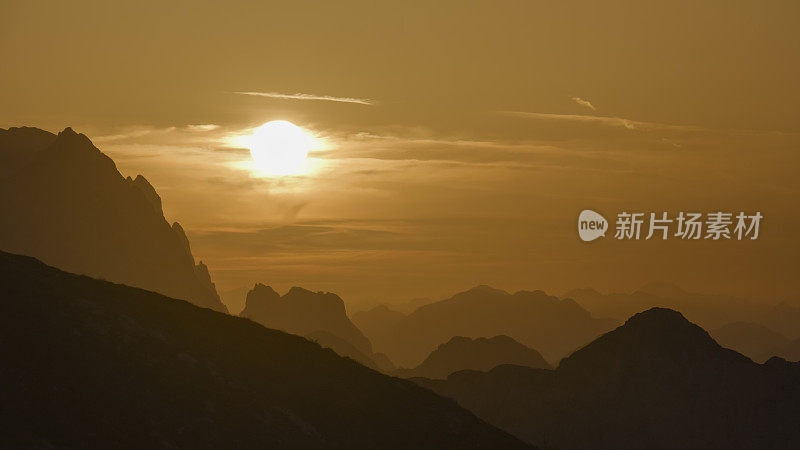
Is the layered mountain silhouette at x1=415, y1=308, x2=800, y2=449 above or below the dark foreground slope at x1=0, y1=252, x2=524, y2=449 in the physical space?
below

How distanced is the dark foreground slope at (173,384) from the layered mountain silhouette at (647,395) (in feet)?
331

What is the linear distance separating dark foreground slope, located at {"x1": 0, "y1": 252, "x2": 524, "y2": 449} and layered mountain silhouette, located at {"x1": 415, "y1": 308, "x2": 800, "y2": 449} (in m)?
101

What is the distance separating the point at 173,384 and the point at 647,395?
137 meters

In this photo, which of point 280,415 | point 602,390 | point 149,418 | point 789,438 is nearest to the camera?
point 149,418

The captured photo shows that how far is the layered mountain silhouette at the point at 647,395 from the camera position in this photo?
537 feet

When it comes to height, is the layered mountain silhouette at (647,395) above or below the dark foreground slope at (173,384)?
below

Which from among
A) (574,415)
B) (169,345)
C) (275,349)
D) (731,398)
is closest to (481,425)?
(275,349)

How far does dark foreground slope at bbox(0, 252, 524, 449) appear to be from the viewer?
152 feet

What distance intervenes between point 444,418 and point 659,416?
11767 centimetres

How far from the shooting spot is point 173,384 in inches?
2078

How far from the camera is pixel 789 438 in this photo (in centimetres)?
16100

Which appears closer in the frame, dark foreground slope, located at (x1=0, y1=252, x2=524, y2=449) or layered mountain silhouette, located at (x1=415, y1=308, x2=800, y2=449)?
dark foreground slope, located at (x1=0, y1=252, x2=524, y2=449)

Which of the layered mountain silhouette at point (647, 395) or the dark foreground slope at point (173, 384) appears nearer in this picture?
the dark foreground slope at point (173, 384)

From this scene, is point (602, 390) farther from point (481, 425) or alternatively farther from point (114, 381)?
point (114, 381)
